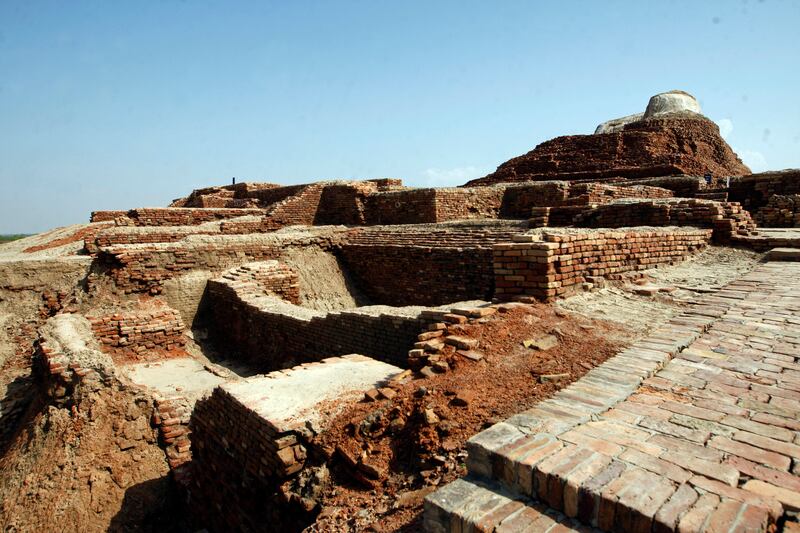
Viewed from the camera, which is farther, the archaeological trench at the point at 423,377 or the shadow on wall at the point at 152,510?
the shadow on wall at the point at 152,510

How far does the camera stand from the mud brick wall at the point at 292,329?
5418 millimetres

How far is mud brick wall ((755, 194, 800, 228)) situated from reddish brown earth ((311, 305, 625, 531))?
8.28 m

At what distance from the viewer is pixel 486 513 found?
1.76 meters

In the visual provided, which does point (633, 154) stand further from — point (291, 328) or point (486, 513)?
point (486, 513)

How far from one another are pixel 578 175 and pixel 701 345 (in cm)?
1723

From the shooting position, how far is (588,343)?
353 centimetres

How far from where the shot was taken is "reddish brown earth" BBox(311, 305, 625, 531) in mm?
2551

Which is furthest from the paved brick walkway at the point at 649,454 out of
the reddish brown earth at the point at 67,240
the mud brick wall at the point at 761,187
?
the reddish brown earth at the point at 67,240

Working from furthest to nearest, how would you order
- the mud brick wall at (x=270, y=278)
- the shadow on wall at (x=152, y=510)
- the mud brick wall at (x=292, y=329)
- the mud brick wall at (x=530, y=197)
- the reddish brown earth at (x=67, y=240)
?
Answer: the reddish brown earth at (x=67, y=240), the mud brick wall at (x=530, y=197), the mud brick wall at (x=270, y=278), the mud brick wall at (x=292, y=329), the shadow on wall at (x=152, y=510)

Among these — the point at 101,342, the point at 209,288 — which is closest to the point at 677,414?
the point at 101,342

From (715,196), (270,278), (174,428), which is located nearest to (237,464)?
(174,428)

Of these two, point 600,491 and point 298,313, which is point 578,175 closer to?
point 298,313

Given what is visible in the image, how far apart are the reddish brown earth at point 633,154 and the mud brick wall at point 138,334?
1591 centimetres

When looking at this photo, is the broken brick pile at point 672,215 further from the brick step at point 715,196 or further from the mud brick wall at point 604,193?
the brick step at point 715,196
